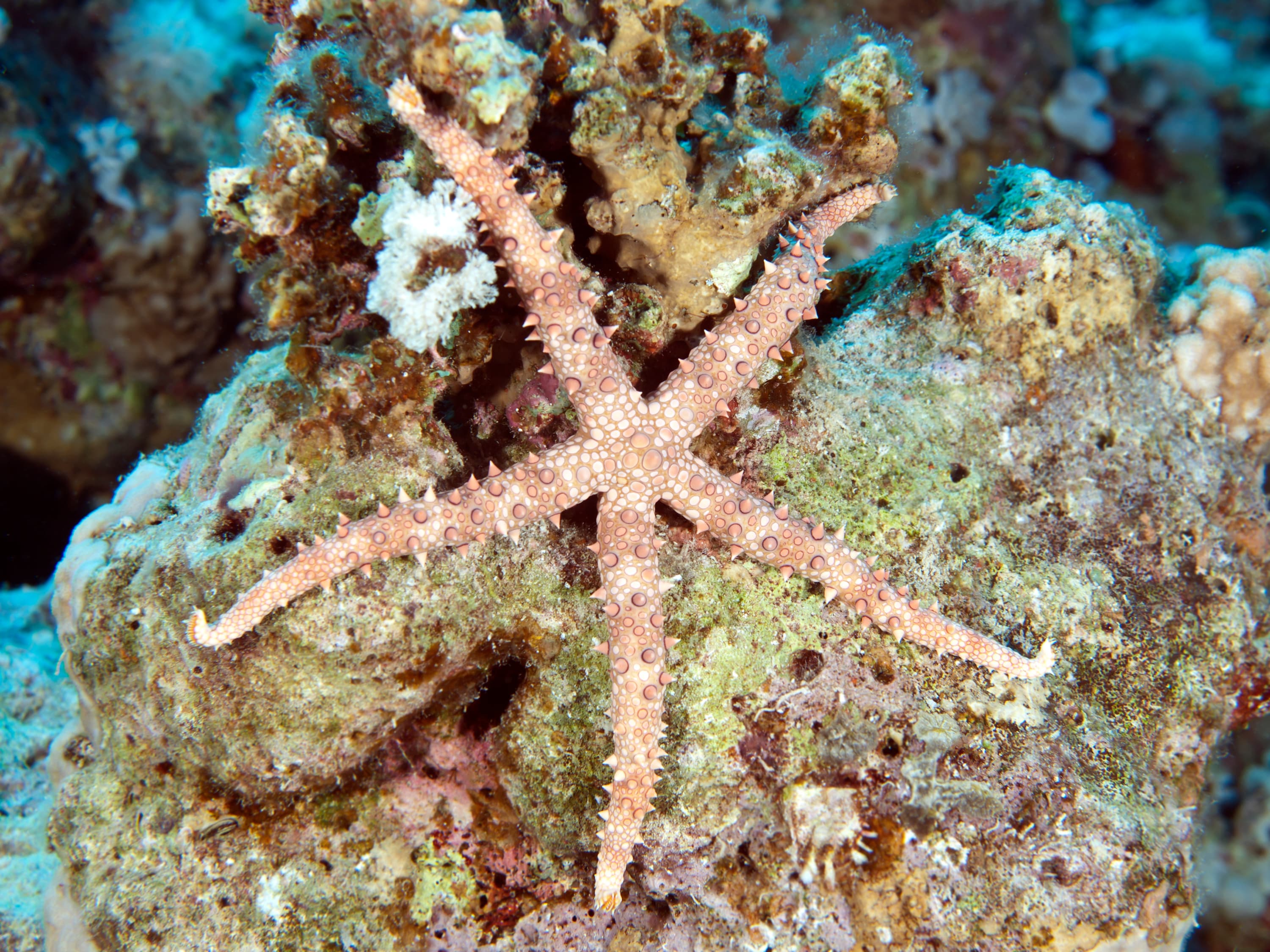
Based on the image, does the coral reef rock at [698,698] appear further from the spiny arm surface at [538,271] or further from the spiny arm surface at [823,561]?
the spiny arm surface at [538,271]

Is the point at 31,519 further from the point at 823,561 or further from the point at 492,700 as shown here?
the point at 823,561

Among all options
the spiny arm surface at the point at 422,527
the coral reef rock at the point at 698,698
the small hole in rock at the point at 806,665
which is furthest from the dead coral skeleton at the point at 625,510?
the small hole in rock at the point at 806,665

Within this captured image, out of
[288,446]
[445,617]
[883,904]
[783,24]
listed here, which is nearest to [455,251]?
[288,446]

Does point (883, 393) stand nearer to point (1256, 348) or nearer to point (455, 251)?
point (455, 251)

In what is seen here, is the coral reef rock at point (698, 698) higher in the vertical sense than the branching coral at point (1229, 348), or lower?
lower

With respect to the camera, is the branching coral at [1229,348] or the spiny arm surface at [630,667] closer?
the spiny arm surface at [630,667]

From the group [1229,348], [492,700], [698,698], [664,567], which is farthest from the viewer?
[1229,348]

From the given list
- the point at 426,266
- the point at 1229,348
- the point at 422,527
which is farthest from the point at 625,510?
the point at 1229,348

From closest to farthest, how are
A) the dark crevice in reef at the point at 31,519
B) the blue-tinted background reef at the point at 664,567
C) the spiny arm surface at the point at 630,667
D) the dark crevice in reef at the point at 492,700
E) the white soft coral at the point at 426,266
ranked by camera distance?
the white soft coral at the point at 426,266
the spiny arm surface at the point at 630,667
the blue-tinted background reef at the point at 664,567
the dark crevice in reef at the point at 492,700
the dark crevice in reef at the point at 31,519
